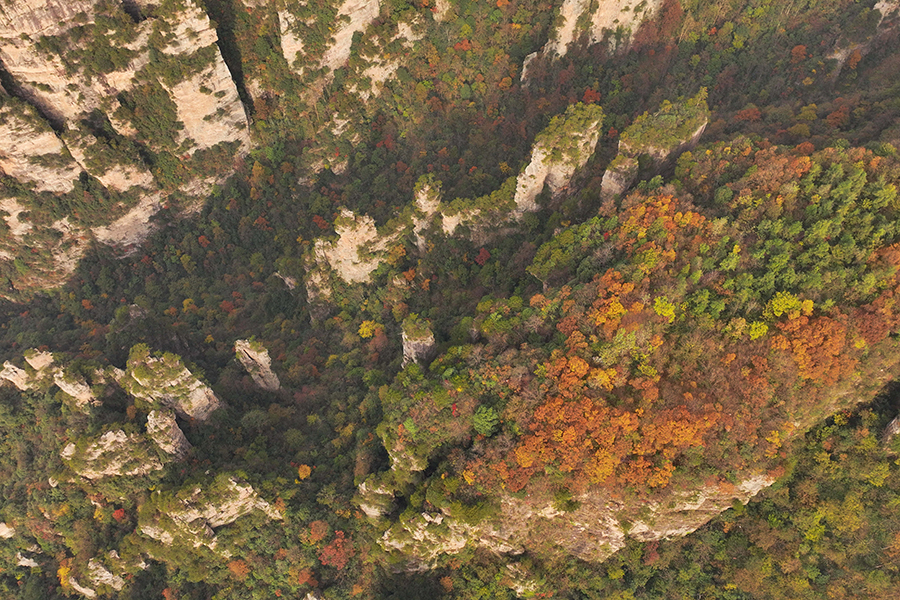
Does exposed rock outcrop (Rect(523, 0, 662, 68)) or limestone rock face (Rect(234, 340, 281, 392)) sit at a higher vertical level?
exposed rock outcrop (Rect(523, 0, 662, 68))

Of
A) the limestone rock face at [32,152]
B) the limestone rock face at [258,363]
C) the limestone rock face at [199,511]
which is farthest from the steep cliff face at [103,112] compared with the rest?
the limestone rock face at [199,511]

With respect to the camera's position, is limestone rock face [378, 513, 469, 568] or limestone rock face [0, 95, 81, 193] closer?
limestone rock face [378, 513, 469, 568]

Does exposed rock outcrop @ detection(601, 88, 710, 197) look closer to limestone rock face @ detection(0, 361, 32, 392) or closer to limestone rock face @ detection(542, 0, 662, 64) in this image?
limestone rock face @ detection(542, 0, 662, 64)

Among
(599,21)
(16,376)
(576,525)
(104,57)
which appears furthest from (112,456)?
(599,21)

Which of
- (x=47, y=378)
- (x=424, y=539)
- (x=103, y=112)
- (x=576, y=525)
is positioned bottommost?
(x=424, y=539)

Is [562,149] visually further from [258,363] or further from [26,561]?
[26,561]

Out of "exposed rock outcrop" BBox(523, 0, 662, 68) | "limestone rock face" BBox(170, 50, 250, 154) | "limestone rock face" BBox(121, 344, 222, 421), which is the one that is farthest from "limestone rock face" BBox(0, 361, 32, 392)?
"exposed rock outcrop" BBox(523, 0, 662, 68)
